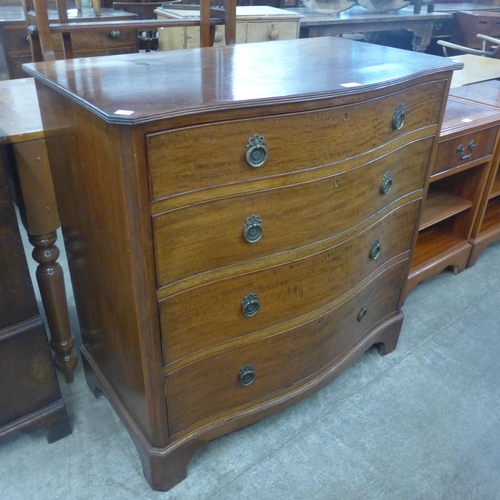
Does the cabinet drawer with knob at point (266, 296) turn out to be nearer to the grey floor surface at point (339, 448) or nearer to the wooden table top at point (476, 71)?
the grey floor surface at point (339, 448)

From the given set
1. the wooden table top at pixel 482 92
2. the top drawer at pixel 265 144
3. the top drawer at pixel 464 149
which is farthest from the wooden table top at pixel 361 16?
the top drawer at pixel 265 144

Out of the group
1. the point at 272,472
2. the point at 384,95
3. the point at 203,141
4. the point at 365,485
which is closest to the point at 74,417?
the point at 272,472

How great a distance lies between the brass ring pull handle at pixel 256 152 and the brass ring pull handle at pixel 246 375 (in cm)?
55

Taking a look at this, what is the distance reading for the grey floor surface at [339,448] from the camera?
1.33 m

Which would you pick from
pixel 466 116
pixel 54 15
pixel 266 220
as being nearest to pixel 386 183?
pixel 266 220

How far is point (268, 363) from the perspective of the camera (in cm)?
132

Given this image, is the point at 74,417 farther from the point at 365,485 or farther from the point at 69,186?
the point at 365,485

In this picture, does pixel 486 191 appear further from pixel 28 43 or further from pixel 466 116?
pixel 28 43

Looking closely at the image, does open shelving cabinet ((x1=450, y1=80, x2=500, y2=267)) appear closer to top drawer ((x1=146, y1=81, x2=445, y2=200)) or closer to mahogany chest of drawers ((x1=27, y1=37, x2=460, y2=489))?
mahogany chest of drawers ((x1=27, y1=37, x2=460, y2=489))

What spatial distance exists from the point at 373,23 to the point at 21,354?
12.8 feet

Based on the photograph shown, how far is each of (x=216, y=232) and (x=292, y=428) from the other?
0.78m

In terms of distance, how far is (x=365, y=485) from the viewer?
1.35m

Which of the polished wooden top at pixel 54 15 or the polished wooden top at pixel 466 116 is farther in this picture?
the polished wooden top at pixel 54 15

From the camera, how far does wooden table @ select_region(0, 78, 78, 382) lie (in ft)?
4.03
